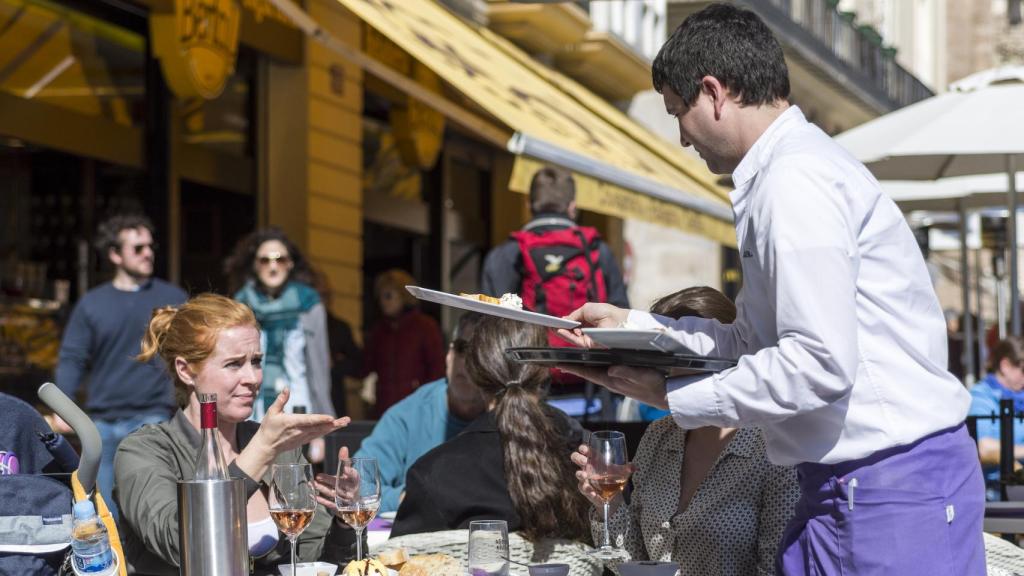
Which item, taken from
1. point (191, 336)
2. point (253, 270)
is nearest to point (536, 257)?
point (253, 270)

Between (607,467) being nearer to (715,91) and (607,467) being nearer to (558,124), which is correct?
Result: (715,91)

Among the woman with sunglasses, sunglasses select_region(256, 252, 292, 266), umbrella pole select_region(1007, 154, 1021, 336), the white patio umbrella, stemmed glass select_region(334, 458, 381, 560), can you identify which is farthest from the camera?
umbrella pole select_region(1007, 154, 1021, 336)

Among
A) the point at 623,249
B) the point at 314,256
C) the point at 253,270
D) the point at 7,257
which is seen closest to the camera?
the point at 253,270

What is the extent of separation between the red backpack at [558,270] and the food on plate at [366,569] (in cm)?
448

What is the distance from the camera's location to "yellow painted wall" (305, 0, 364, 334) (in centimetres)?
1273

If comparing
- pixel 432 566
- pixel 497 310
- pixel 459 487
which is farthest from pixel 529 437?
pixel 497 310

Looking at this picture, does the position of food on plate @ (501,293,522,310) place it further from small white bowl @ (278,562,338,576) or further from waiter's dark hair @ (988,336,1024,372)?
waiter's dark hair @ (988,336,1024,372)

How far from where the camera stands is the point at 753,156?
3.04 m

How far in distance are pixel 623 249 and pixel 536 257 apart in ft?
42.5

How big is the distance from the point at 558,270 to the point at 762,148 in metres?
4.88

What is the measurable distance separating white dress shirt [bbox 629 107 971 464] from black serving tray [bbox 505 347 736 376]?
0.11 ft

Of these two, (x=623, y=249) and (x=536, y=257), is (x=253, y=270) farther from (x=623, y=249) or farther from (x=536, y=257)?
(x=623, y=249)

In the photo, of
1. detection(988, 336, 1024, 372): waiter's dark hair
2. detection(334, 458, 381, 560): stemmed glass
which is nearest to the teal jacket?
detection(334, 458, 381, 560): stemmed glass

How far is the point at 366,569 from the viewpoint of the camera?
135 inches
